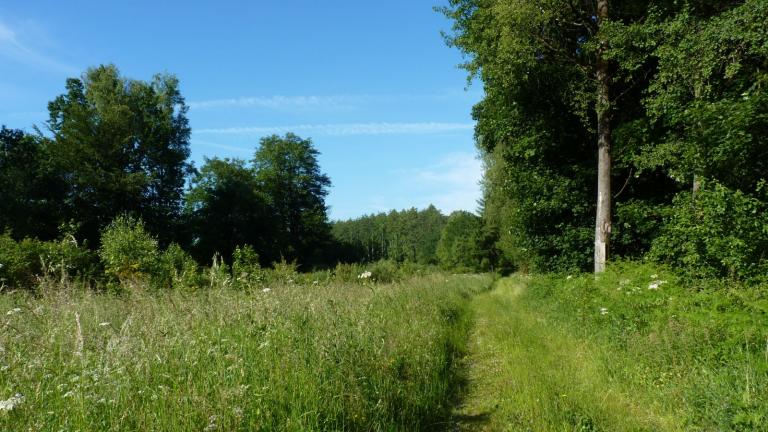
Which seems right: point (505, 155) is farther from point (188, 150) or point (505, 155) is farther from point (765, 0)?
point (188, 150)

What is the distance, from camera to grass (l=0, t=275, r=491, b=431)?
2.51 meters

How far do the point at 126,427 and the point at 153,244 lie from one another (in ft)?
39.1

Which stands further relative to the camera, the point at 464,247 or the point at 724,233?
the point at 464,247

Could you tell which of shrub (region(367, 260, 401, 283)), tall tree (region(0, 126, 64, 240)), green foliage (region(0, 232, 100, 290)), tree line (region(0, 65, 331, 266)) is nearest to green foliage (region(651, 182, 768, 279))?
shrub (region(367, 260, 401, 283))

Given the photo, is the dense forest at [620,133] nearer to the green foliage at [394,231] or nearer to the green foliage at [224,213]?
the green foliage at [224,213]

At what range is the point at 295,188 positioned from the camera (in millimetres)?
53188

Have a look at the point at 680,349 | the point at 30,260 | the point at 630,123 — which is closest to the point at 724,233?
the point at 680,349

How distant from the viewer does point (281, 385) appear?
10.4ft

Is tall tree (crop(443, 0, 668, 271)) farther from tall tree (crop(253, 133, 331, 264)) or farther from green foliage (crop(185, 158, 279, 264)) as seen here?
tall tree (crop(253, 133, 331, 264))

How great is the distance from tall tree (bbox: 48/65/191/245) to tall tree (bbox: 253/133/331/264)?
562 inches

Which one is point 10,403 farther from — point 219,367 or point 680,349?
point 680,349

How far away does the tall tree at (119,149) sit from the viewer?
31.5m

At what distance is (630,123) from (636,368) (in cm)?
903

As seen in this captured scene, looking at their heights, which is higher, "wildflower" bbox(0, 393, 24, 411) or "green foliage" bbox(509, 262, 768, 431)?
"wildflower" bbox(0, 393, 24, 411)
